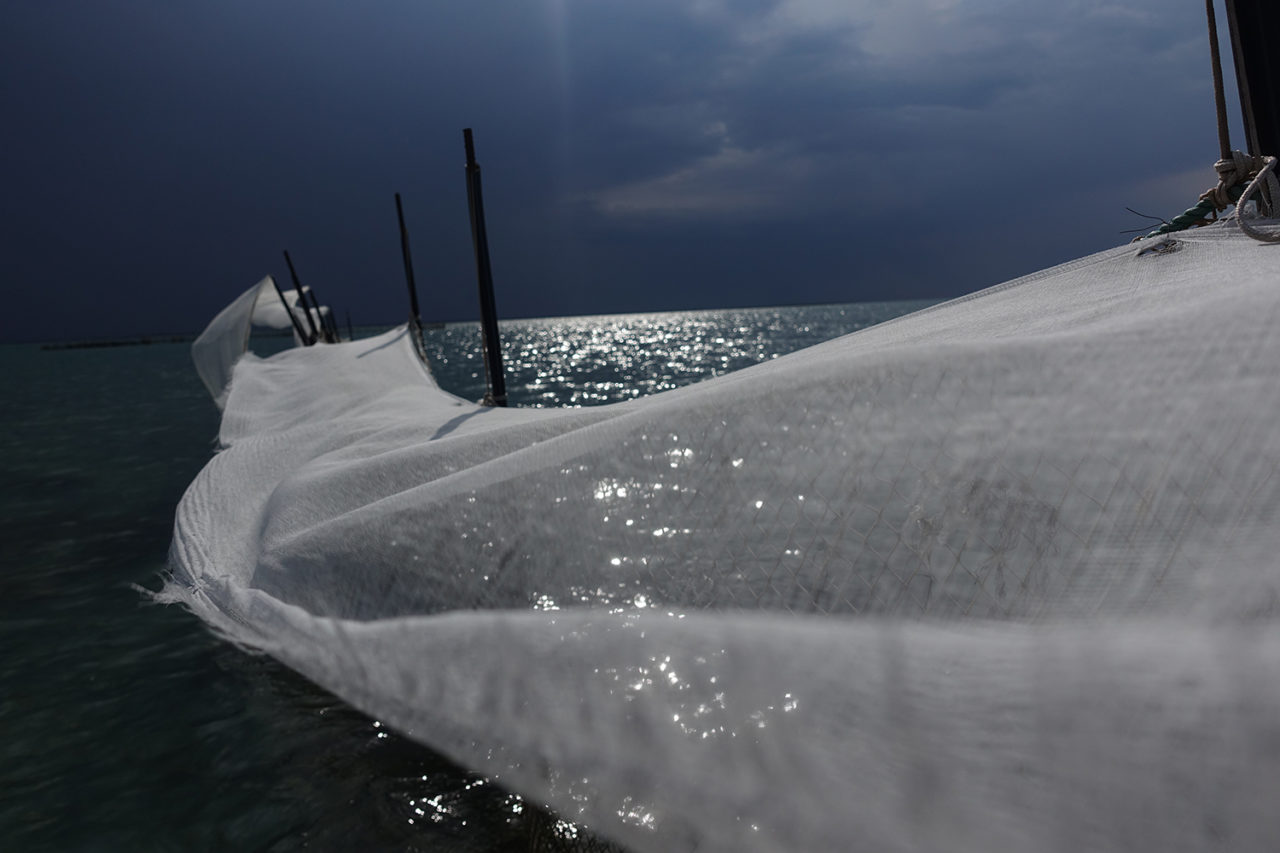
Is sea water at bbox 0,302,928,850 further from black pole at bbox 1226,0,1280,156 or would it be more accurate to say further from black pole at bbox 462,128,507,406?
black pole at bbox 1226,0,1280,156

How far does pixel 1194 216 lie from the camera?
2.99 meters

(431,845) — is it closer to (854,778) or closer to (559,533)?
(559,533)

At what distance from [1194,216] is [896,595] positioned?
2412mm

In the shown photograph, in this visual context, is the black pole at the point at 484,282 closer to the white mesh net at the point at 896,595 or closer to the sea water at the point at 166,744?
the sea water at the point at 166,744

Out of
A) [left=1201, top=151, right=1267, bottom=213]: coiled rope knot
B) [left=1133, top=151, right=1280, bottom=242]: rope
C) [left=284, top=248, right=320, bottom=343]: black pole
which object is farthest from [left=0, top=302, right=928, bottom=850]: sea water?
[left=284, top=248, right=320, bottom=343]: black pole

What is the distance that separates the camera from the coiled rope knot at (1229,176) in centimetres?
297

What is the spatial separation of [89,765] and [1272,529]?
4.06m

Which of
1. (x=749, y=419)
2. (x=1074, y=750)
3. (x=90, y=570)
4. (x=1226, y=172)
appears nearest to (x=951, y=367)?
(x=749, y=419)

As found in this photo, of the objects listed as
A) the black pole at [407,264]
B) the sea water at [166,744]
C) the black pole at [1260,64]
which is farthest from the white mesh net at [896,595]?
the black pole at [407,264]

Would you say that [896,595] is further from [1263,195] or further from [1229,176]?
[1229,176]

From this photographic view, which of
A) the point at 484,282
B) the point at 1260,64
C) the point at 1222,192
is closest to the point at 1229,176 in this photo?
the point at 1222,192

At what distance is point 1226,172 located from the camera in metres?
3.03

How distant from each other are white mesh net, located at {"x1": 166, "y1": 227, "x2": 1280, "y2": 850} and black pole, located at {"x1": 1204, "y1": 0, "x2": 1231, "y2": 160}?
69 centimetres

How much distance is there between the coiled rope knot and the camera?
9.75 feet
